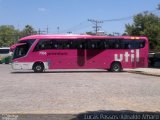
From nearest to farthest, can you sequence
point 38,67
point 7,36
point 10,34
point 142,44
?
point 38,67, point 142,44, point 7,36, point 10,34

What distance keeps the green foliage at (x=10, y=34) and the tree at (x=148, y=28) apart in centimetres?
6788

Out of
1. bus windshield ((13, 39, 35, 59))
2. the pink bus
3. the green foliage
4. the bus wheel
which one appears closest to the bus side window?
the pink bus

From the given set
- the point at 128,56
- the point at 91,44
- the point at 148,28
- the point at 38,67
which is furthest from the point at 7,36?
the point at 128,56

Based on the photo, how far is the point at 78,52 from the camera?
127ft

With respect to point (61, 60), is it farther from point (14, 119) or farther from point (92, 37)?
point (14, 119)

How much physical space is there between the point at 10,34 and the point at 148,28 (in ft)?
279

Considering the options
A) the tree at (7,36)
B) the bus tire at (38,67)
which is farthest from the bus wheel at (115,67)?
the tree at (7,36)

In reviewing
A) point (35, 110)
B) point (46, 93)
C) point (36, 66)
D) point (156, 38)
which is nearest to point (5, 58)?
point (156, 38)

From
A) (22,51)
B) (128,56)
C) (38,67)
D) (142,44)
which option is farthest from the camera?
(142,44)

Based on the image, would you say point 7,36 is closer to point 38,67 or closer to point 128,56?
point 38,67

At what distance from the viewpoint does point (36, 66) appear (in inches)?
1496

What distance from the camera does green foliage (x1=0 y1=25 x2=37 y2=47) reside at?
469ft

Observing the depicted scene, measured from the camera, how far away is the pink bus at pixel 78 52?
123 feet

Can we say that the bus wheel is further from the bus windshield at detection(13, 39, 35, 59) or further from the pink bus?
the bus windshield at detection(13, 39, 35, 59)
